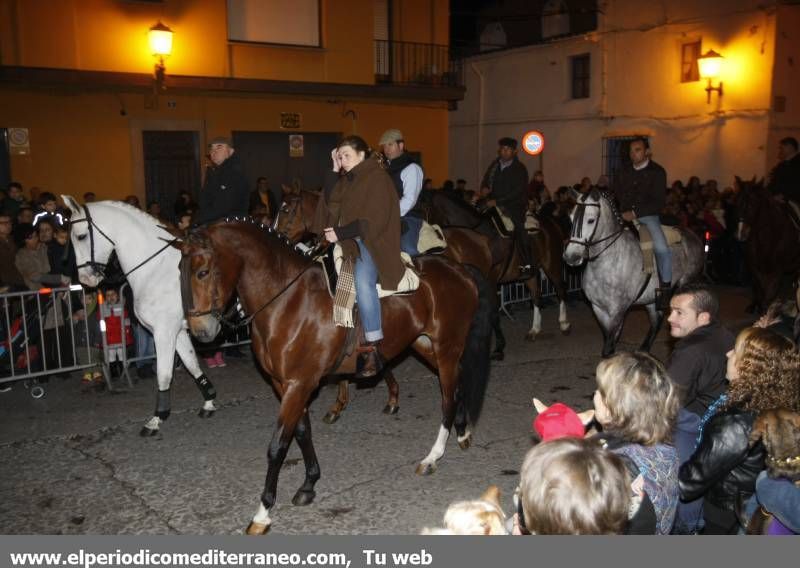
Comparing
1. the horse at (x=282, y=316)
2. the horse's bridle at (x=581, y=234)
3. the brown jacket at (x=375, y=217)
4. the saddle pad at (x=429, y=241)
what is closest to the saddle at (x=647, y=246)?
the horse's bridle at (x=581, y=234)

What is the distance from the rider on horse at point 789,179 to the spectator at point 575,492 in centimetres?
1189

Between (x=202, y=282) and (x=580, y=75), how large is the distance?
23.2 meters

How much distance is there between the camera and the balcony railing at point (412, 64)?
19.8 metres

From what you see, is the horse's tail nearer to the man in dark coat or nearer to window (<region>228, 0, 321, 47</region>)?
the man in dark coat

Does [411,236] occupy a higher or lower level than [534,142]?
lower

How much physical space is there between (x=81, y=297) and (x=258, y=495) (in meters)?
4.69

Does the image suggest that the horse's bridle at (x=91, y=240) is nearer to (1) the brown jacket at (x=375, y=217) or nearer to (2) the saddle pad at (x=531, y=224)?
(1) the brown jacket at (x=375, y=217)

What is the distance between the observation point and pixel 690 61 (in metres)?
21.6

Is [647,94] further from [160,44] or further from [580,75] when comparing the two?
[160,44]

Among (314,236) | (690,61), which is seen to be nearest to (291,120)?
(314,236)

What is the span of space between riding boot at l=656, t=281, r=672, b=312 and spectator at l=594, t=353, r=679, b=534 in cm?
676

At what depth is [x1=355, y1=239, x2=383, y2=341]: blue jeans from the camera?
545cm

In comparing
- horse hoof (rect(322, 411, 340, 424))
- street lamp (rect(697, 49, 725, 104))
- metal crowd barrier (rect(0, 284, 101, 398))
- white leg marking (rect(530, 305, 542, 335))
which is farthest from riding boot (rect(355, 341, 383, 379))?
street lamp (rect(697, 49, 725, 104))

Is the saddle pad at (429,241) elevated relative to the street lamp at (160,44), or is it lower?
lower
